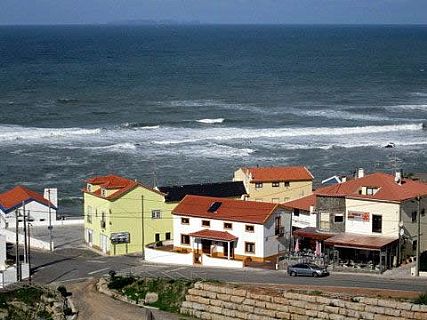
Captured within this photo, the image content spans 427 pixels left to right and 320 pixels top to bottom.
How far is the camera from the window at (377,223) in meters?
41.5

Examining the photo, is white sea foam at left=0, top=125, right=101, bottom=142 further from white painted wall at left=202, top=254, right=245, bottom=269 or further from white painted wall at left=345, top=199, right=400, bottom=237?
white painted wall at left=345, top=199, right=400, bottom=237

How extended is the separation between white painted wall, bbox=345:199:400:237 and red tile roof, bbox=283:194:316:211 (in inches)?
126

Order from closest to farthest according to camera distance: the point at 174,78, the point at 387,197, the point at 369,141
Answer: the point at 387,197
the point at 369,141
the point at 174,78

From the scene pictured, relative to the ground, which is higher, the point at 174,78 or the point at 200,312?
the point at 174,78

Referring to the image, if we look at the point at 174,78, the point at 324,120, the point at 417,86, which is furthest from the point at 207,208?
the point at 174,78

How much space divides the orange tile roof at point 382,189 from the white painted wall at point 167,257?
6295mm

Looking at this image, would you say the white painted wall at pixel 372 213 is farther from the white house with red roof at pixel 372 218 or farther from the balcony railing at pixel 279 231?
the balcony railing at pixel 279 231

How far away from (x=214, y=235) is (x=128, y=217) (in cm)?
520

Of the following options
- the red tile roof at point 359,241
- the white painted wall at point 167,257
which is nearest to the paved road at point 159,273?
the white painted wall at point 167,257

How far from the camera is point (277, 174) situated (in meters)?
51.6

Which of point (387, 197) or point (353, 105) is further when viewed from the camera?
point (353, 105)

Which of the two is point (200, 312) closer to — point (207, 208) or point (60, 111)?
point (207, 208)

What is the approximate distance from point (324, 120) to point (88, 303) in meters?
67.8

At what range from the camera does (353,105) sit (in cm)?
11644
